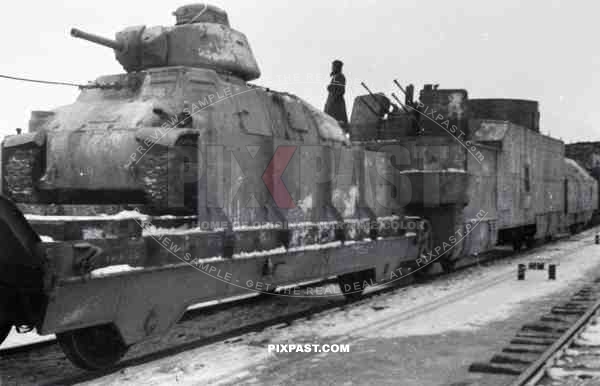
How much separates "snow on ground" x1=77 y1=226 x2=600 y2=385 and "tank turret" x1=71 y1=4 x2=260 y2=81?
3484 millimetres

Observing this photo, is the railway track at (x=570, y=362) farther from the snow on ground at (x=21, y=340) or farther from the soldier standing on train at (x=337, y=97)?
the soldier standing on train at (x=337, y=97)

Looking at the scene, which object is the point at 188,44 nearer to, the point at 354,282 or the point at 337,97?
the point at 354,282

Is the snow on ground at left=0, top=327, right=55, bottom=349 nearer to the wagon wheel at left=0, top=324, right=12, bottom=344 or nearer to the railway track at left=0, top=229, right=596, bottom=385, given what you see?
the railway track at left=0, top=229, right=596, bottom=385

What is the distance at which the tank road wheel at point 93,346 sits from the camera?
686 cm

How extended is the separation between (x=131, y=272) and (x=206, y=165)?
1534 mm

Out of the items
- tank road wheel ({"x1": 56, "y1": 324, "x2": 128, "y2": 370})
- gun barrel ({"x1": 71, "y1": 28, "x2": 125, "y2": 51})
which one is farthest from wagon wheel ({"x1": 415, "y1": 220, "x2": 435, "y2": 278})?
tank road wheel ({"x1": 56, "y1": 324, "x2": 128, "y2": 370})

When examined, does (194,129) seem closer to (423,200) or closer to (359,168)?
(359,168)

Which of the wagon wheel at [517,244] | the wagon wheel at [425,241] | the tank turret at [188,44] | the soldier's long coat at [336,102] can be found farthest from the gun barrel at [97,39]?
the wagon wheel at [517,244]

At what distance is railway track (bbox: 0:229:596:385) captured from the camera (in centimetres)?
725

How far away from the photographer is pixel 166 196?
7730 mm

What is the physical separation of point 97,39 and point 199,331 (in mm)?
3933

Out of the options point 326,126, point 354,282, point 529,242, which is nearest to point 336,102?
point 326,126

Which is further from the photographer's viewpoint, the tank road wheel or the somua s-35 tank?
the tank road wheel

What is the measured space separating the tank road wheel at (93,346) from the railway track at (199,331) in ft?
0.41
